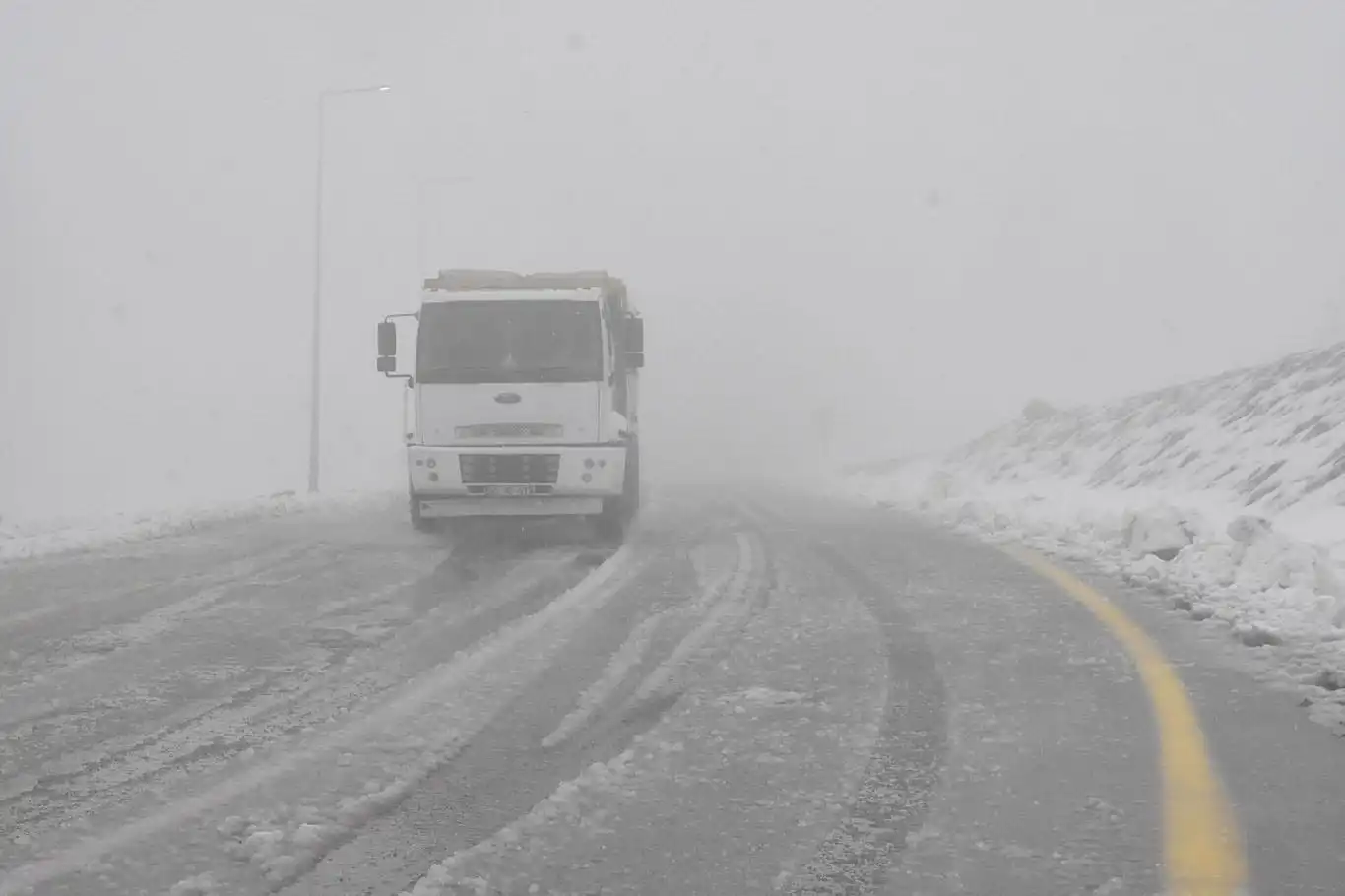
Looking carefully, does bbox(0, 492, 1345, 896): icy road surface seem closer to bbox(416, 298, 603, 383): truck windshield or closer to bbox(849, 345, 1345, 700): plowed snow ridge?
bbox(849, 345, 1345, 700): plowed snow ridge

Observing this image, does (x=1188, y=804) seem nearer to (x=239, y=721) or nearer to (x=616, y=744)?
(x=616, y=744)

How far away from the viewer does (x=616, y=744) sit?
13.5 ft

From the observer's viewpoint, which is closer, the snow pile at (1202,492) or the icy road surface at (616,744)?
the icy road surface at (616,744)

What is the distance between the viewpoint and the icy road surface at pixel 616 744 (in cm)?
298

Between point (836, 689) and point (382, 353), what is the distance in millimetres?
8968

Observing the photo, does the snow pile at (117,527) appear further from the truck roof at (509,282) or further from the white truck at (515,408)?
the truck roof at (509,282)

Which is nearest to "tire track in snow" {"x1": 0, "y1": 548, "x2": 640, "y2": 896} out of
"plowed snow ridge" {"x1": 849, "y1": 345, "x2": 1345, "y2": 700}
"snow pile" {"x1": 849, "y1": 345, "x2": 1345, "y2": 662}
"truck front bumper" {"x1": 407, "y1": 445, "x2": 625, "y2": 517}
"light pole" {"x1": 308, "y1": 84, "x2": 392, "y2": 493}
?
"plowed snow ridge" {"x1": 849, "y1": 345, "x2": 1345, "y2": 700}

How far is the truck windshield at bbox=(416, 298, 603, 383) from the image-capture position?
1234cm

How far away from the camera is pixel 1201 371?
129875 millimetres

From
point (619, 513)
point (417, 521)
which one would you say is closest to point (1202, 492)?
point (619, 513)

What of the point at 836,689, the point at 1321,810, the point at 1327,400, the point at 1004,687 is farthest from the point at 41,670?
the point at 1327,400

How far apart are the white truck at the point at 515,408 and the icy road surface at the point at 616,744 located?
13.3ft

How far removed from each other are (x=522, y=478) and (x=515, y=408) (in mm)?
731

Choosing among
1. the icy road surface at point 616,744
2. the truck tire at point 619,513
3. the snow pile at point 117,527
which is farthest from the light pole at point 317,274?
the icy road surface at point 616,744
